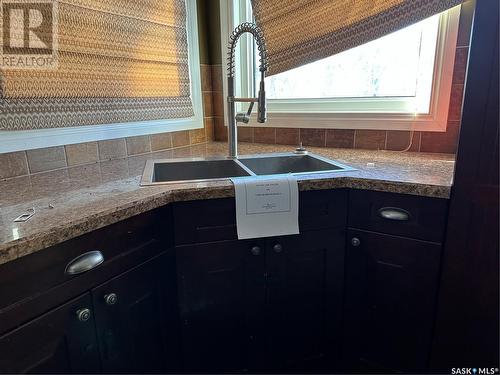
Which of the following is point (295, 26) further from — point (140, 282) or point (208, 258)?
point (140, 282)

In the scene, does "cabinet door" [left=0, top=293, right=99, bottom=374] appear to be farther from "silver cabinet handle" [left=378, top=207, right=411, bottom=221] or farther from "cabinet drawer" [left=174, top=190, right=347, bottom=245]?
"silver cabinet handle" [left=378, top=207, right=411, bottom=221]

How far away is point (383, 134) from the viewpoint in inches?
64.9

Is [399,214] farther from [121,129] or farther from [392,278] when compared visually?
[121,129]

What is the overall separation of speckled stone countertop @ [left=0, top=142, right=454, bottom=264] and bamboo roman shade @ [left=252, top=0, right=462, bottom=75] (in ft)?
1.79

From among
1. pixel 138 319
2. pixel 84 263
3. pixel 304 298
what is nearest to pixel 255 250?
pixel 304 298

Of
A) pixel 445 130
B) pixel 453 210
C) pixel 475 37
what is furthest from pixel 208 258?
pixel 445 130

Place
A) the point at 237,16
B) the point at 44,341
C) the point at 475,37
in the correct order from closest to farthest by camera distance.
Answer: the point at 44,341 < the point at 475,37 < the point at 237,16

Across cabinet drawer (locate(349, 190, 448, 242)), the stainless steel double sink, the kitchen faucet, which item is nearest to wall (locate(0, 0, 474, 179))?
the stainless steel double sink

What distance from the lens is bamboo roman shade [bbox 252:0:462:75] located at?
1372 mm

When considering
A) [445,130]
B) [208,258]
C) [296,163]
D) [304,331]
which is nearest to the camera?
[208,258]

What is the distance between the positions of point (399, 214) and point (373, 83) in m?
0.85

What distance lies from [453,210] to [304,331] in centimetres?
70

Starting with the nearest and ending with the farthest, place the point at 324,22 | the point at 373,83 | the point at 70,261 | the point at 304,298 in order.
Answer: the point at 70,261, the point at 304,298, the point at 324,22, the point at 373,83

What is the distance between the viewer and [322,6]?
155 cm
